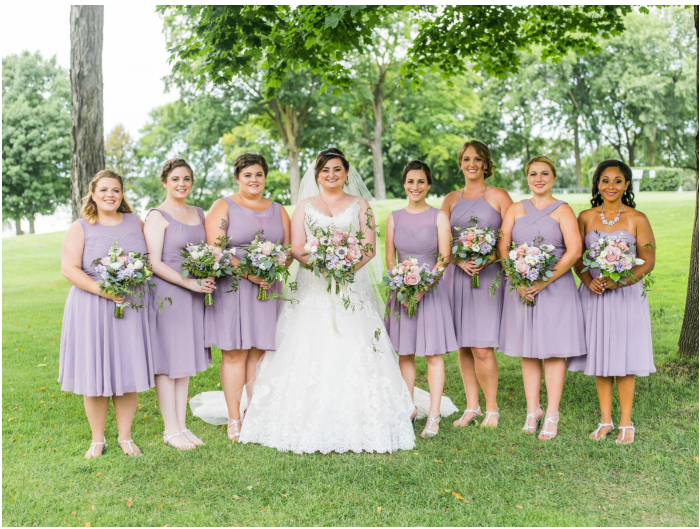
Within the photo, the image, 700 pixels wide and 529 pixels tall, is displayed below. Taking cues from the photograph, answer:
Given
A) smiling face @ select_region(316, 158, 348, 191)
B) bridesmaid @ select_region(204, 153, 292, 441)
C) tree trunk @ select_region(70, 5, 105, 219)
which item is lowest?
bridesmaid @ select_region(204, 153, 292, 441)

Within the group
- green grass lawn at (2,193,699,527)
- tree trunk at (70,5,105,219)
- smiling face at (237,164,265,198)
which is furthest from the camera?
tree trunk at (70,5,105,219)

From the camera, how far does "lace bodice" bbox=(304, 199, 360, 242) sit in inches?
231

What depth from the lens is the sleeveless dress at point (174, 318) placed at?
561cm

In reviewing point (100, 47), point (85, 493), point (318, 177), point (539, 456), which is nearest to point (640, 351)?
point (539, 456)

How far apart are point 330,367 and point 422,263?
1.45m

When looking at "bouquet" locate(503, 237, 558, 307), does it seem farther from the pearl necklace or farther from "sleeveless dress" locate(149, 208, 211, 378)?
"sleeveless dress" locate(149, 208, 211, 378)

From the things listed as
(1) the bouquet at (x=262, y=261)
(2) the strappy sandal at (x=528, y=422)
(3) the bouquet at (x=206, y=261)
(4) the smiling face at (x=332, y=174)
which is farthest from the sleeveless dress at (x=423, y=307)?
(3) the bouquet at (x=206, y=261)

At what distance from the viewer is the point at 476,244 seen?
5746 mm

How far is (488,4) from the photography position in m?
9.13

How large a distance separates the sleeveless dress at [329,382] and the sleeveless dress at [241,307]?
237 millimetres

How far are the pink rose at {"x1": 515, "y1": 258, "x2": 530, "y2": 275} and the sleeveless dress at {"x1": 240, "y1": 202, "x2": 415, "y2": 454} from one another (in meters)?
1.53

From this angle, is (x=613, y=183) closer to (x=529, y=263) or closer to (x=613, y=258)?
(x=613, y=258)

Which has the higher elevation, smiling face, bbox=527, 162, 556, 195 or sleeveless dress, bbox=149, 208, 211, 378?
smiling face, bbox=527, 162, 556, 195

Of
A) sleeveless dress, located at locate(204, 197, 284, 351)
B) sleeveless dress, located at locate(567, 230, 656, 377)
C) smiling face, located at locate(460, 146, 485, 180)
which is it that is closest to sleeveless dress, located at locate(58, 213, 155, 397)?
sleeveless dress, located at locate(204, 197, 284, 351)
